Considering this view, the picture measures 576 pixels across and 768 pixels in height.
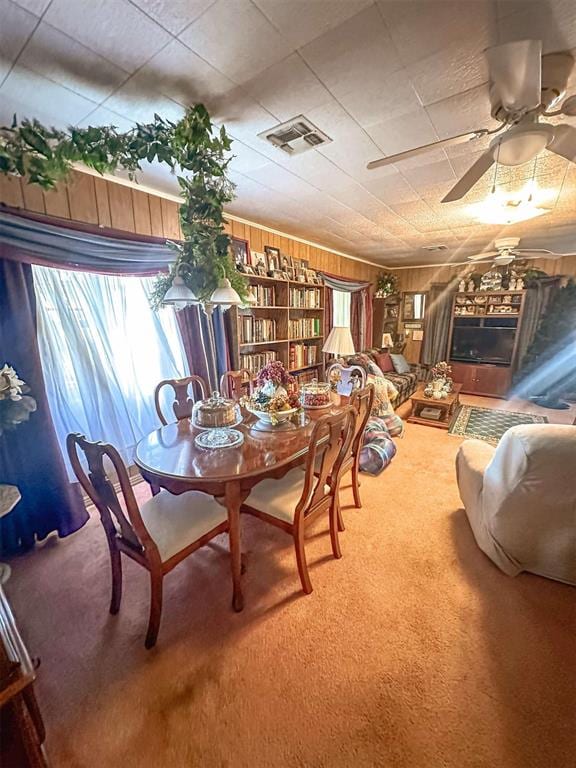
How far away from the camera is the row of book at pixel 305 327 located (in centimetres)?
397

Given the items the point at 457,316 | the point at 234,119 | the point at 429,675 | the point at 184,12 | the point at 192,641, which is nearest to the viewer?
the point at 184,12

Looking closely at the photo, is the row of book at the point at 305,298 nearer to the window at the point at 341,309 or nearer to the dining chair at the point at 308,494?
the window at the point at 341,309

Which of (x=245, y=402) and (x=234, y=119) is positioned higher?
(x=234, y=119)

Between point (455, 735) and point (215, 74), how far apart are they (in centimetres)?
269

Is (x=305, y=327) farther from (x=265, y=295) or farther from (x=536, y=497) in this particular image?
(x=536, y=497)

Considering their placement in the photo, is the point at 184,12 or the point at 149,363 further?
the point at 149,363

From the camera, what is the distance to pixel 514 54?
3.45ft

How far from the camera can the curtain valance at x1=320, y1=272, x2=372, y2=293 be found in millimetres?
4461

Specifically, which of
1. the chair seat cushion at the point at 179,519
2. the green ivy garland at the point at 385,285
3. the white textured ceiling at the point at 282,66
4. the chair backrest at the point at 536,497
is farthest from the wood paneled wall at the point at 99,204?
the green ivy garland at the point at 385,285

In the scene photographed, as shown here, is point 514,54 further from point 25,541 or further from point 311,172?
point 25,541

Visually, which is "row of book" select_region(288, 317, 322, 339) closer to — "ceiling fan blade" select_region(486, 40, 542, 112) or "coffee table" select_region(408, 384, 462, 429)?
"coffee table" select_region(408, 384, 462, 429)

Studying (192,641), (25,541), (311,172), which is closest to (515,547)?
(192,641)

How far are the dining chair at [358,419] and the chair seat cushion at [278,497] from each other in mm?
406

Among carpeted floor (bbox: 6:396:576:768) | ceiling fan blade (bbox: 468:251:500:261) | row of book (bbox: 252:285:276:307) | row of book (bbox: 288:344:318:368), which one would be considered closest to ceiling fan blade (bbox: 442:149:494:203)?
row of book (bbox: 252:285:276:307)
